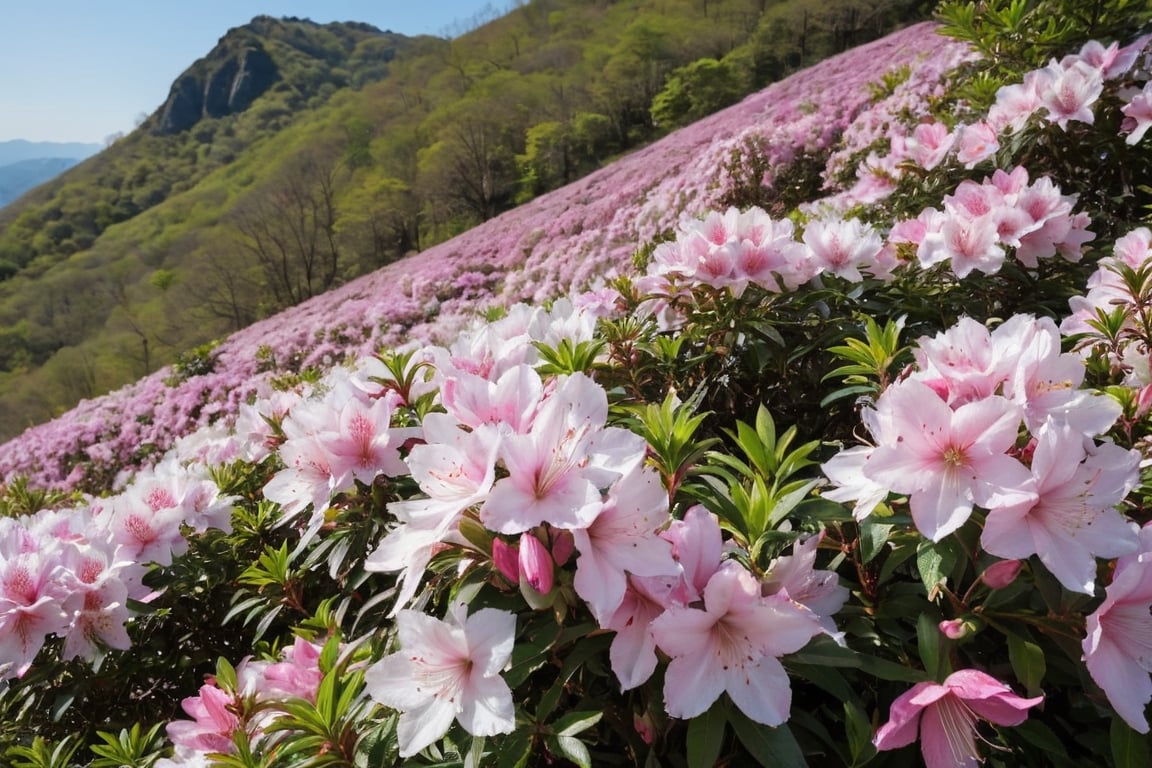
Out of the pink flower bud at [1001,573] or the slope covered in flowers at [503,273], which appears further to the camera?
the slope covered in flowers at [503,273]

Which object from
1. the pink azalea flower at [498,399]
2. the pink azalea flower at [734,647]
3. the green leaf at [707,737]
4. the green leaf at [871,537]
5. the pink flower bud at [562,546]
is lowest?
the green leaf at [707,737]

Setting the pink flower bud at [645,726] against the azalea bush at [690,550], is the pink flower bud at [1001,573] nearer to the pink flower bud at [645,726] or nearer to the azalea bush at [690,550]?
the azalea bush at [690,550]

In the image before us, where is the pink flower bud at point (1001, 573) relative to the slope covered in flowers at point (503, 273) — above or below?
above

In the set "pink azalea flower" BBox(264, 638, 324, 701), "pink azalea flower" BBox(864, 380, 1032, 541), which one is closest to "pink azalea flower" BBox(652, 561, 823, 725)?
"pink azalea flower" BBox(864, 380, 1032, 541)

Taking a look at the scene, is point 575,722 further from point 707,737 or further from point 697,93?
point 697,93

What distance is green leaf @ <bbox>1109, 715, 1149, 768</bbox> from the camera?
32.1 inches

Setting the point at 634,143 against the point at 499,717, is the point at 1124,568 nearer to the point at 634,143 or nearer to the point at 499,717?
the point at 499,717

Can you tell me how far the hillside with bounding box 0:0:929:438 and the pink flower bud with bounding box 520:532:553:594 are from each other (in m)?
19.9

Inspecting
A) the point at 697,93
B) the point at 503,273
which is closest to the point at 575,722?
the point at 503,273

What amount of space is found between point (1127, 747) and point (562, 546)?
0.78 m

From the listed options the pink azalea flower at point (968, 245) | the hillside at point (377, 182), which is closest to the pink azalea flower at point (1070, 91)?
the pink azalea flower at point (968, 245)

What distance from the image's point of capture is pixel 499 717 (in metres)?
0.81

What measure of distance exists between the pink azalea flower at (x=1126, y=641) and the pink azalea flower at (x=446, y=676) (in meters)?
0.74

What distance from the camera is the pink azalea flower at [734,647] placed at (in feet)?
2.58
